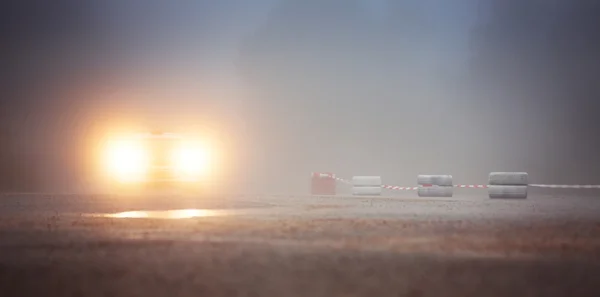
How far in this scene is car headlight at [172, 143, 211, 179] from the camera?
35844 mm

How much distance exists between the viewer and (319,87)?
50719mm

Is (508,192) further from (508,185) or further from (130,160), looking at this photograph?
(130,160)

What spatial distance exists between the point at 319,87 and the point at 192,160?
14.2 m

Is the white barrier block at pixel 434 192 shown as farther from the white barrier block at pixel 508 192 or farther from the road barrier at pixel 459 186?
the white barrier block at pixel 508 192

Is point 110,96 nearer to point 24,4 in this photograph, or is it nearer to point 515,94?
point 24,4

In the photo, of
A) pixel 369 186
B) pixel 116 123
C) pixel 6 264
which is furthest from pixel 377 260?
pixel 116 123

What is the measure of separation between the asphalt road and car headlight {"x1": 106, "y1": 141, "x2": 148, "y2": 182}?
718 inches

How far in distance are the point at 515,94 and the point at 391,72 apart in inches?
321

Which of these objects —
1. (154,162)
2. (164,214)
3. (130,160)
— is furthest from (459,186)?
(130,160)

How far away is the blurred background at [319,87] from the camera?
46188 mm

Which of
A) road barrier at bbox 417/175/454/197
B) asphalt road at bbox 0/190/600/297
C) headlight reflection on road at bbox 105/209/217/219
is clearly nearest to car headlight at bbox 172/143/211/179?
road barrier at bbox 417/175/454/197

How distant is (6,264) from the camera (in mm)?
8891

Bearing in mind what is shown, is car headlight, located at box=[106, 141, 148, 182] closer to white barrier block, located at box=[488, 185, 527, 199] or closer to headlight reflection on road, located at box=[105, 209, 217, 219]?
white barrier block, located at box=[488, 185, 527, 199]

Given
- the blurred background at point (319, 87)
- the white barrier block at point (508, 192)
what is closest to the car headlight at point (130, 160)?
the blurred background at point (319, 87)
